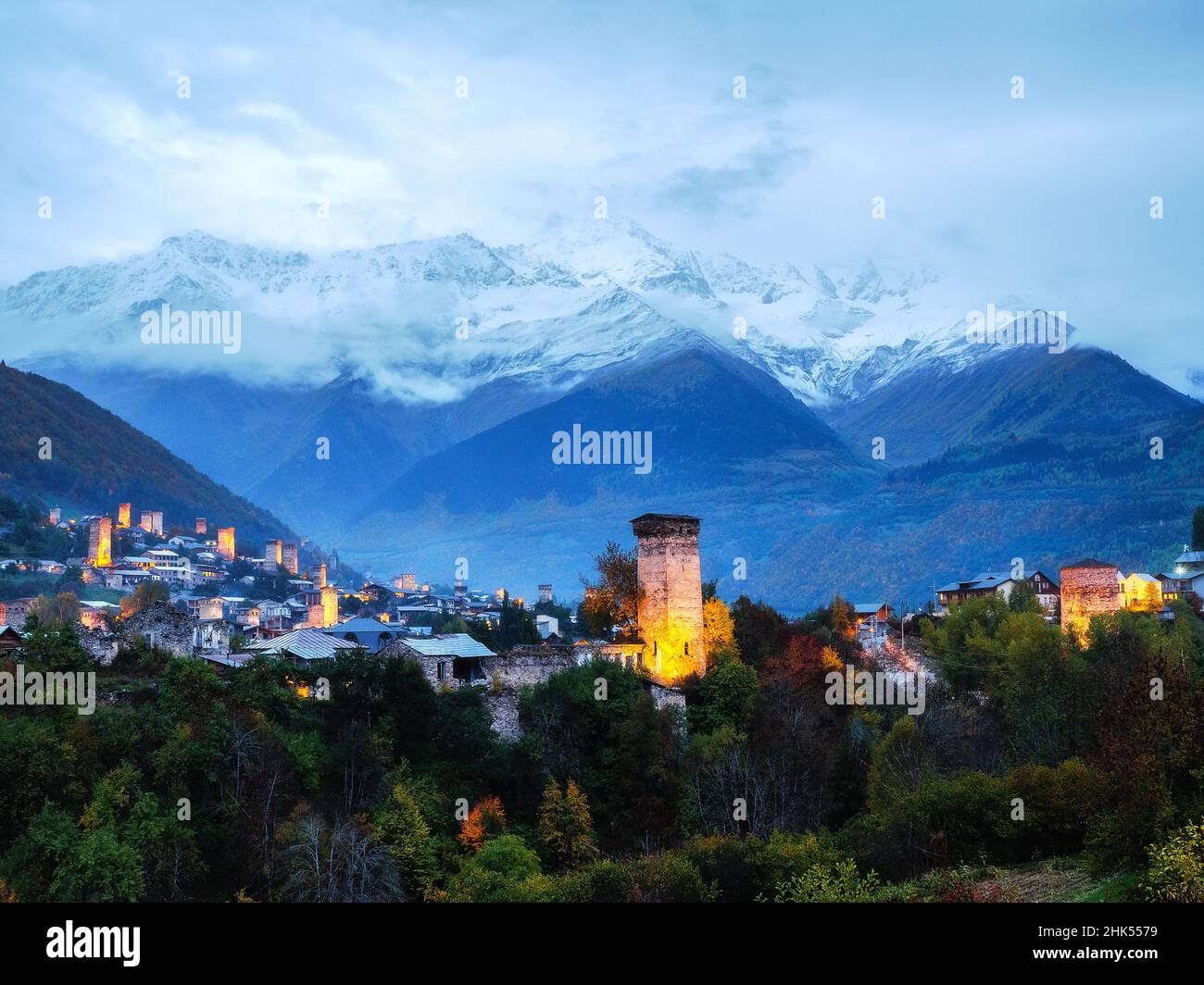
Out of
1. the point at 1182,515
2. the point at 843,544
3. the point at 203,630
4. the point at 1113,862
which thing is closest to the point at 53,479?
the point at 843,544

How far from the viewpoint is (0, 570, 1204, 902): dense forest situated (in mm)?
35406

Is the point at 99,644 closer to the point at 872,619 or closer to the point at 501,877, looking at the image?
the point at 501,877

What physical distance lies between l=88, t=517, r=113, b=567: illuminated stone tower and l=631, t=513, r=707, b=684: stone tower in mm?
97722

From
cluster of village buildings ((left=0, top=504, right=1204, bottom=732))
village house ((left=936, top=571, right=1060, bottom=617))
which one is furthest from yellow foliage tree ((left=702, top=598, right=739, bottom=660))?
village house ((left=936, top=571, right=1060, bottom=617))

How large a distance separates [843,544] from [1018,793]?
159 m

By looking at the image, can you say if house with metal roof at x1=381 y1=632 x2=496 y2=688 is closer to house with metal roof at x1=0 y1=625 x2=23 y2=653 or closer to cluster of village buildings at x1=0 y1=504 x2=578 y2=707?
cluster of village buildings at x1=0 y1=504 x2=578 y2=707

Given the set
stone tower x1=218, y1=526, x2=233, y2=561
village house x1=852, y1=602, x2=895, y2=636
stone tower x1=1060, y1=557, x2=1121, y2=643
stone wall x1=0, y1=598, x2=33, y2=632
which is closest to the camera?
stone tower x1=1060, y1=557, x2=1121, y2=643

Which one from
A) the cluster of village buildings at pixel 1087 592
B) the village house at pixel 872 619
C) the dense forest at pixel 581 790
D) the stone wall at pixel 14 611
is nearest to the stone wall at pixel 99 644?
the dense forest at pixel 581 790

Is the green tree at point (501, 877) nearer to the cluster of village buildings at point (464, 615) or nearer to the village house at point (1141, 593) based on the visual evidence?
the cluster of village buildings at point (464, 615)

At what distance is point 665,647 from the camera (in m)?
52.4

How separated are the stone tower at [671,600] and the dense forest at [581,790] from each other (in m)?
1.19

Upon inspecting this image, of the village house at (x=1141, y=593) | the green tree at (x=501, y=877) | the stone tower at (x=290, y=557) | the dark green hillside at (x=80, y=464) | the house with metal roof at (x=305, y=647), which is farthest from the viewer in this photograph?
the stone tower at (x=290, y=557)

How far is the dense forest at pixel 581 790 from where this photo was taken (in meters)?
35.4

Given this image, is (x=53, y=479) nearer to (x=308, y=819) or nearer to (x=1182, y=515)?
(x=1182, y=515)
